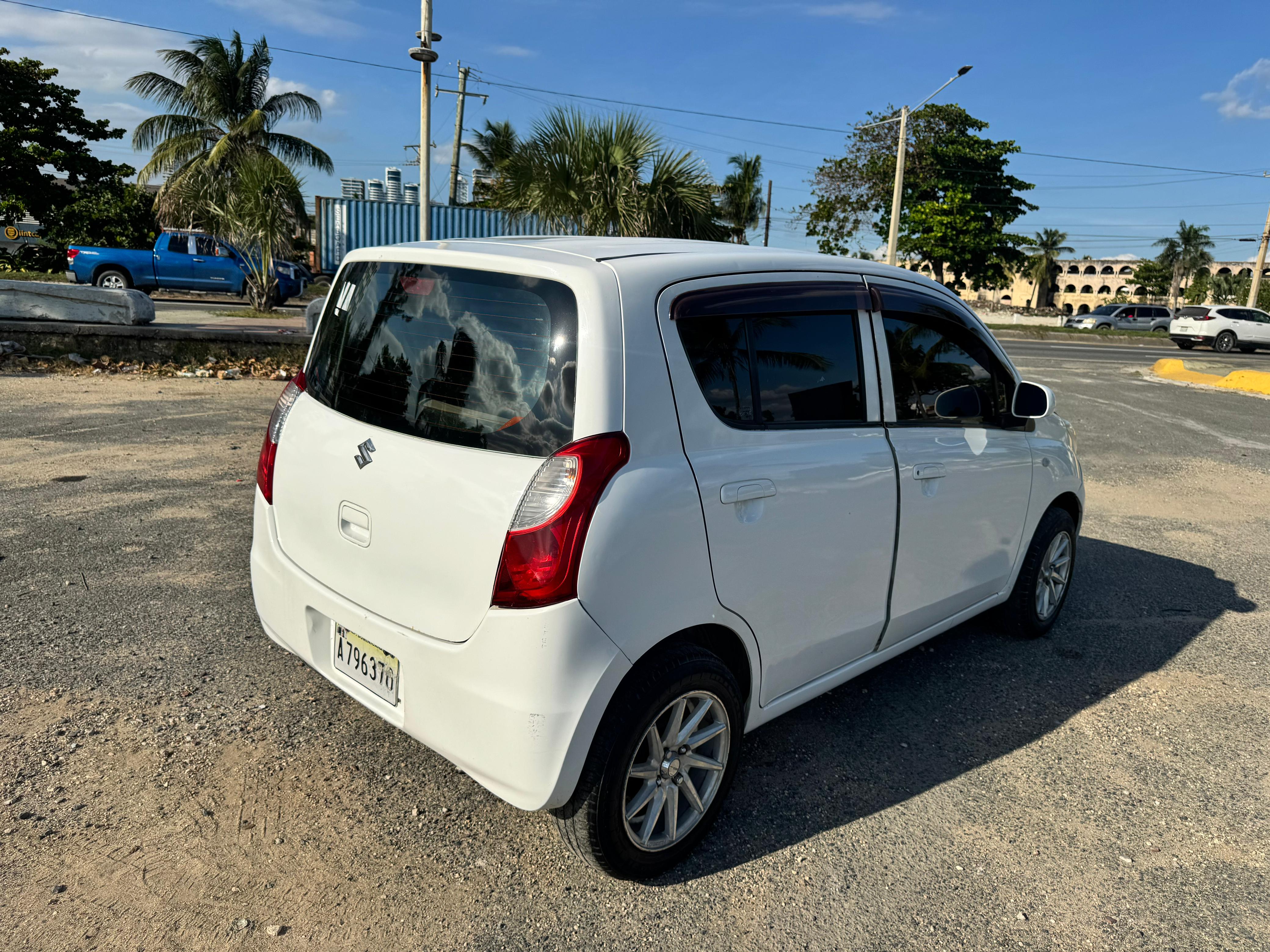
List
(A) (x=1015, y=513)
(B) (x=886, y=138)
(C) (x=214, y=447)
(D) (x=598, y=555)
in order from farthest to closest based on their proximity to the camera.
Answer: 1. (B) (x=886, y=138)
2. (C) (x=214, y=447)
3. (A) (x=1015, y=513)
4. (D) (x=598, y=555)

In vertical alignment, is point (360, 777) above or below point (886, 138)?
below

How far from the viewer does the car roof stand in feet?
8.48

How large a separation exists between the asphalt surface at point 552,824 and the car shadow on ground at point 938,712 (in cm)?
1

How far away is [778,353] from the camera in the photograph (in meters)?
2.85

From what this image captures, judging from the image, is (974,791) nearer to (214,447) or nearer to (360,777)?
(360,777)

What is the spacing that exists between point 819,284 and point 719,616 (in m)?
1.22

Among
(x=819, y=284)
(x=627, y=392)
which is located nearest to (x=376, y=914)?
(x=627, y=392)

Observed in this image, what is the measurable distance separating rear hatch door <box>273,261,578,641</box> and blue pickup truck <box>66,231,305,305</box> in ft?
66.6

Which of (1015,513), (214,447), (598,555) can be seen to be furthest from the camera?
(214,447)

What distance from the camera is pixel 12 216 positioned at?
28.8 m

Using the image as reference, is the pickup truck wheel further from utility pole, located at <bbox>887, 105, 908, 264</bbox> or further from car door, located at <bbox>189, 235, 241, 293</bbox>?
utility pole, located at <bbox>887, 105, 908, 264</bbox>

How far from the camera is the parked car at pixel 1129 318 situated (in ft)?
152

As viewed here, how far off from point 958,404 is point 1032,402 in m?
0.54

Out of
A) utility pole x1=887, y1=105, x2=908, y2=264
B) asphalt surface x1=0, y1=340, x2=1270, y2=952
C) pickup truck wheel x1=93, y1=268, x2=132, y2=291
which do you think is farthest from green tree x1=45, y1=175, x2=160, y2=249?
asphalt surface x1=0, y1=340, x2=1270, y2=952
